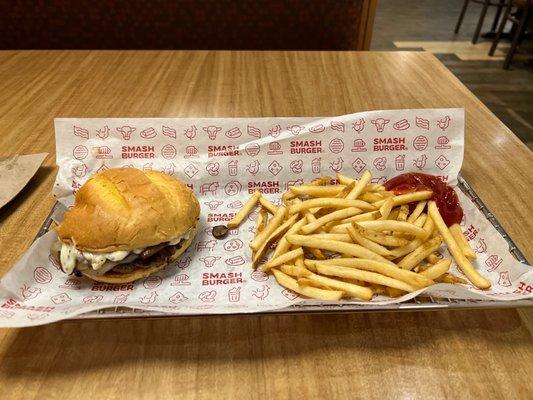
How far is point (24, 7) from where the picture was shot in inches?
151

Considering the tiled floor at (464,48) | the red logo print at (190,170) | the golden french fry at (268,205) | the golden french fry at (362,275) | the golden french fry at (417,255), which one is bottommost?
the tiled floor at (464,48)

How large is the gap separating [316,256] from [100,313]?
75 cm

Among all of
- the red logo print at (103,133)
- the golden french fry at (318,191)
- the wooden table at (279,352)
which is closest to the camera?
the wooden table at (279,352)

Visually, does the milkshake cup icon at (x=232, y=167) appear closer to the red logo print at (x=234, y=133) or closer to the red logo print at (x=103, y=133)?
the red logo print at (x=234, y=133)

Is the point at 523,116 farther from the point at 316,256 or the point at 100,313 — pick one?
the point at 100,313

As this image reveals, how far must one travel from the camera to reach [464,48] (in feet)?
26.7

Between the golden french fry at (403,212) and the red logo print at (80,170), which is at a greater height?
the golden french fry at (403,212)

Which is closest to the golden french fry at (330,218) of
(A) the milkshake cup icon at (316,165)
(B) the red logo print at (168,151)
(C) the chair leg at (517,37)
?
(A) the milkshake cup icon at (316,165)

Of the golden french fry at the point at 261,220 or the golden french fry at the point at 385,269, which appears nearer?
the golden french fry at the point at 385,269

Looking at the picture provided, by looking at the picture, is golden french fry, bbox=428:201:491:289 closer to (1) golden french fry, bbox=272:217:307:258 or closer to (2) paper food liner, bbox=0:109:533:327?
(2) paper food liner, bbox=0:109:533:327

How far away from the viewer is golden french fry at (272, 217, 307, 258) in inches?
58.7

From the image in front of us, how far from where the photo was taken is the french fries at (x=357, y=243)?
4.30ft

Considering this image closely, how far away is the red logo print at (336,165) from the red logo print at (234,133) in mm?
454

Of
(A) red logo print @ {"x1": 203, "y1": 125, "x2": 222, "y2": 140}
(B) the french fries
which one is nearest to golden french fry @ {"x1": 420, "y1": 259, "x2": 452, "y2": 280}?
(B) the french fries
